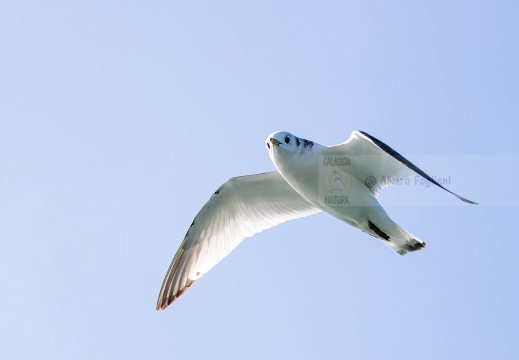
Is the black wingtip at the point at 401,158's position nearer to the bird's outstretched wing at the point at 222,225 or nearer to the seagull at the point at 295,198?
the seagull at the point at 295,198

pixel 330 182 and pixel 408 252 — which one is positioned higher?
pixel 330 182

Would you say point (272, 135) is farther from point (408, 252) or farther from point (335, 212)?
point (408, 252)

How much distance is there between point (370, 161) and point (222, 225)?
297 centimetres

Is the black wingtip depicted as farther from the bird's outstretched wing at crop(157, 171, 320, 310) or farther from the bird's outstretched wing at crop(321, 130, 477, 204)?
the bird's outstretched wing at crop(157, 171, 320, 310)

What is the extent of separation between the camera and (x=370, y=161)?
10641 millimetres

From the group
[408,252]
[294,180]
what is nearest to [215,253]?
[294,180]

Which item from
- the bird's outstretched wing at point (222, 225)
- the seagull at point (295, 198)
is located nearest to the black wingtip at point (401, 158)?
the seagull at point (295, 198)

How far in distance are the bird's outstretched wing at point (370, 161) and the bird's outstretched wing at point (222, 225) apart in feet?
4.68

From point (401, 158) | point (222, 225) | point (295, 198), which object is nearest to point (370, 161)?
point (401, 158)

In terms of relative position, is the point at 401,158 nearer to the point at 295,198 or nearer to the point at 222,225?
the point at 295,198

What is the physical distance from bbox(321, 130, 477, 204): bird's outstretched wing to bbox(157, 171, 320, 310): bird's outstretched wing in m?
1.43

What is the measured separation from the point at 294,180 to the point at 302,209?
5.60 feet

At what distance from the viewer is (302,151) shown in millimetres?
10398

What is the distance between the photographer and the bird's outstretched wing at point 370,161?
10.1 meters
